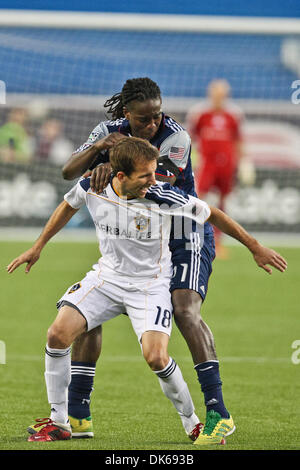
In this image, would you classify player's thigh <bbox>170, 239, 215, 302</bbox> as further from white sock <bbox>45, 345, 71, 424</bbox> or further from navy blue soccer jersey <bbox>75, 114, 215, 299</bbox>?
white sock <bbox>45, 345, 71, 424</bbox>

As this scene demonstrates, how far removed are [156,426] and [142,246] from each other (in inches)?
50.4

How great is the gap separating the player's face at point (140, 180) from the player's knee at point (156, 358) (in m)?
0.97

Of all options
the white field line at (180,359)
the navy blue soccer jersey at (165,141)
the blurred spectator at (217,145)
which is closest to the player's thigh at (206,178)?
the blurred spectator at (217,145)

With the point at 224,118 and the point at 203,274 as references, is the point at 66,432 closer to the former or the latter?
the point at 203,274

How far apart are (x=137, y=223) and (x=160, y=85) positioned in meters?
12.6

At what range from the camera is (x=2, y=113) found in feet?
61.4

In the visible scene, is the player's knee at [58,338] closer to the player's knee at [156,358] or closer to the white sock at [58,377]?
the white sock at [58,377]

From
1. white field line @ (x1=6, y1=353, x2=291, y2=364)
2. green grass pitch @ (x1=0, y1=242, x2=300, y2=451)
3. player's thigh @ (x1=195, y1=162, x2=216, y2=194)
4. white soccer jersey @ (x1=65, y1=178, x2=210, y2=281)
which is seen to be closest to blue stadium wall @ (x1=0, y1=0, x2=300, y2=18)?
player's thigh @ (x1=195, y1=162, x2=216, y2=194)

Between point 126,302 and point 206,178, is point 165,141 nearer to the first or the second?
point 126,302

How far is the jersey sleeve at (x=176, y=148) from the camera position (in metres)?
6.21

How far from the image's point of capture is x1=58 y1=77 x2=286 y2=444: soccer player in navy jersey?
5.88 metres

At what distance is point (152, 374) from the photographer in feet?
27.9

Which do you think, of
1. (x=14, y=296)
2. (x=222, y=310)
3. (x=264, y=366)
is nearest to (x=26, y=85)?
(x=14, y=296)

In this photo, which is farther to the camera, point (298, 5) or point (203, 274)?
point (298, 5)
